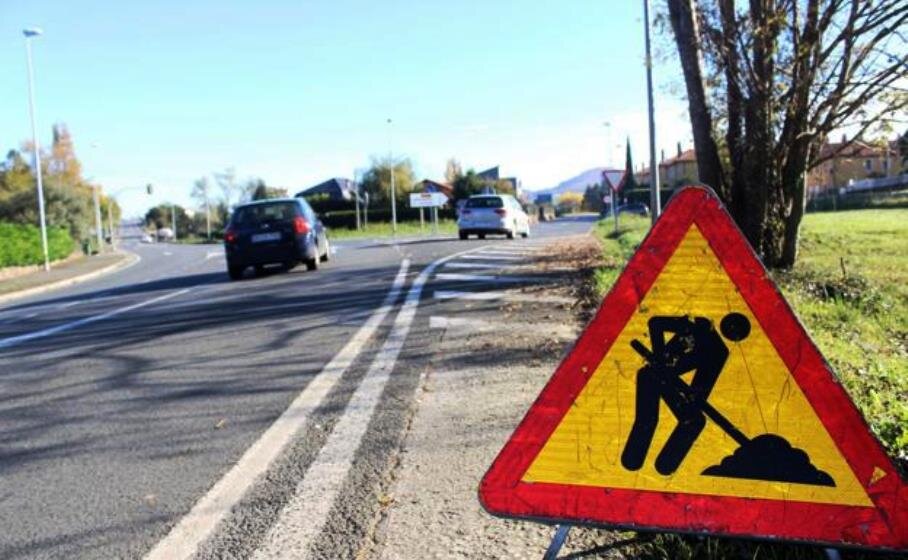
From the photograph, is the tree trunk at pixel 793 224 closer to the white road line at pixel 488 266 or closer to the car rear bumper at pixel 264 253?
the white road line at pixel 488 266

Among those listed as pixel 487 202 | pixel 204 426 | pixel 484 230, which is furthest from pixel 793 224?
pixel 487 202

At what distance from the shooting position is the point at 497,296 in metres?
9.88

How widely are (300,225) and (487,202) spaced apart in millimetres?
13379

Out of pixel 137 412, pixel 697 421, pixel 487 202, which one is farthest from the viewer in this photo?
pixel 487 202

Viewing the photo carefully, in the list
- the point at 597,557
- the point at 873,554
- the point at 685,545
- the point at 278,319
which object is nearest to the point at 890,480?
the point at 873,554

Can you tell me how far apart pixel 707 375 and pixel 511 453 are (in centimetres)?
65

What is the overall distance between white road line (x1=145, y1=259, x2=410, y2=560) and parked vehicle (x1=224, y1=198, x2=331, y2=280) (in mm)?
8822

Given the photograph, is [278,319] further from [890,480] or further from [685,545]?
[890,480]

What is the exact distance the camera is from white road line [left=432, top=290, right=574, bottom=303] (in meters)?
9.29

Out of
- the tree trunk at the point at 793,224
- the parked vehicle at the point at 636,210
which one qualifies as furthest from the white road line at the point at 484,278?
the parked vehicle at the point at 636,210

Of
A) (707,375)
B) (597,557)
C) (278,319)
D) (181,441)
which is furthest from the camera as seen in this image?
(278,319)

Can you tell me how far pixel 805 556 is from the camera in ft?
8.42

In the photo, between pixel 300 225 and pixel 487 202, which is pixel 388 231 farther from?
pixel 300 225

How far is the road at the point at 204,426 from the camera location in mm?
3230
